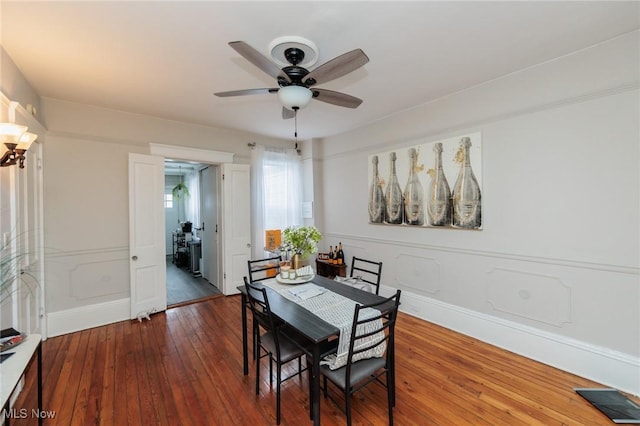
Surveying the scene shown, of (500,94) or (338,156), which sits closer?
(500,94)

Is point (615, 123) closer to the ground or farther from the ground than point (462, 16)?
A: closer to the ground

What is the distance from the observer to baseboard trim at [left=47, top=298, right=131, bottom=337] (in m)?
3.13

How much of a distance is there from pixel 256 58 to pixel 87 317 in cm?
375

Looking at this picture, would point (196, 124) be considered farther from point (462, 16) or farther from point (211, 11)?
point (462, 16)

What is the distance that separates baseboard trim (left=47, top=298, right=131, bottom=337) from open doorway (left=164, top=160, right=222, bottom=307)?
0.68m

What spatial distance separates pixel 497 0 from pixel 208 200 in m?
4.85

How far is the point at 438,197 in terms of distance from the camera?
3244 millimetres

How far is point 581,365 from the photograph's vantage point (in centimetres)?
231

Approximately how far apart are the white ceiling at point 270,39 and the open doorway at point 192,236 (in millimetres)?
2291

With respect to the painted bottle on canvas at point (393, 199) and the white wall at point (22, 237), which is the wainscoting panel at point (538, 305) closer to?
the painted bottle on canvas at point (393, 199)

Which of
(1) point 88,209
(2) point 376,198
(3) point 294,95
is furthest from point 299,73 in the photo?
(1) point 88,209

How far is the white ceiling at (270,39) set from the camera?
69.4 inches

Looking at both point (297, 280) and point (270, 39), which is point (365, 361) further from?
point (270, 39)

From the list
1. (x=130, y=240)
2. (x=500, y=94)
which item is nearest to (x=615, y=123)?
(x=500, y=94)
